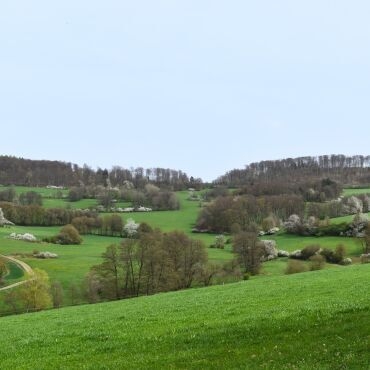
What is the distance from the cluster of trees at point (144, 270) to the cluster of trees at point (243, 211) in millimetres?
67128

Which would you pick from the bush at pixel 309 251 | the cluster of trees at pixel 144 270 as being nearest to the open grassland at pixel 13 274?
the cluster of trees at pixel 144 270

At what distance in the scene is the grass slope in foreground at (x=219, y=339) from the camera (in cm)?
1354

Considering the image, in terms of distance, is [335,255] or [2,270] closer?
[2,270]

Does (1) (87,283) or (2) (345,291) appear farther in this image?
(1) (87,283)

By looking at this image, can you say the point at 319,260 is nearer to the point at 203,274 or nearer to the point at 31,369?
the point at 203,274

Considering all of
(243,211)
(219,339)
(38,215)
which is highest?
(219,339)

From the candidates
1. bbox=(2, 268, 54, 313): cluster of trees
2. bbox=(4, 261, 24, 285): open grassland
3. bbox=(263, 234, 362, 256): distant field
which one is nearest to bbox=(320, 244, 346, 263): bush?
bbox=(263, 234, 362, 256): distant field

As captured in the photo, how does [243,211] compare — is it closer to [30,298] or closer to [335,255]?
[335,255]

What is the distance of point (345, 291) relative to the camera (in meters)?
25.8

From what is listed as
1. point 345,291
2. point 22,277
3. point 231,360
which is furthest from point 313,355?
point 22,277

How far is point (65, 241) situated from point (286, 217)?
7858cm

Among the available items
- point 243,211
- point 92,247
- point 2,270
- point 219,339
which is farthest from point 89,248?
point 219,339

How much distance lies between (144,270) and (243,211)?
304ft

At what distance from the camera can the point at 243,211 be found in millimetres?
170375
